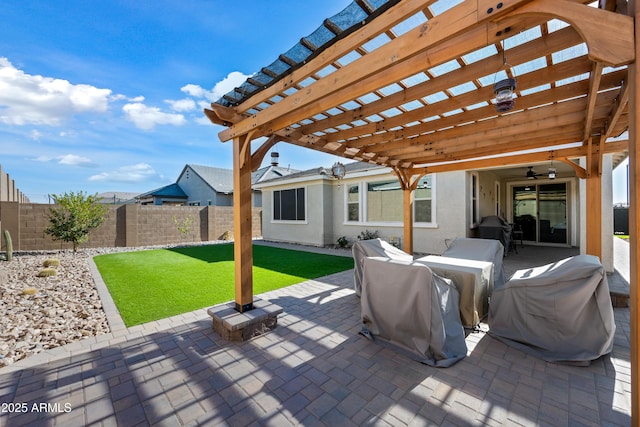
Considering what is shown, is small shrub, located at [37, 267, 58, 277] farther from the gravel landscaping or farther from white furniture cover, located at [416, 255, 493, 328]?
white furniture cover, located at [416, 255, 493, 328]

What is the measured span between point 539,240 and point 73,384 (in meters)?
13.5

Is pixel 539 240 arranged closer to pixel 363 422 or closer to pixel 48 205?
pixel 363 422

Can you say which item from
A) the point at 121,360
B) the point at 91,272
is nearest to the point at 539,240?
the point at 121,360

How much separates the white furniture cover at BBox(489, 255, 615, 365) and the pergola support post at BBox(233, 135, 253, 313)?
3.18m

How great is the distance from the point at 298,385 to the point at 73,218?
34.5 feet

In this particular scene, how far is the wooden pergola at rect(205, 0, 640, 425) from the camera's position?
4.69 feet

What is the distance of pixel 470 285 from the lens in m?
3.41

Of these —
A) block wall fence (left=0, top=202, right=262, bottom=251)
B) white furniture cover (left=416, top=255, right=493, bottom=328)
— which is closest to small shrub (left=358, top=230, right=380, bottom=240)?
white furniture cover (left=416, top=255, right=493, bottom=328)

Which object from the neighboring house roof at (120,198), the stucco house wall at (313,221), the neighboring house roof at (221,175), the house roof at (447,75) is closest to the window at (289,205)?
the stucco house wall at (313,221)

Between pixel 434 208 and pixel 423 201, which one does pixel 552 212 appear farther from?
pixel 423 201

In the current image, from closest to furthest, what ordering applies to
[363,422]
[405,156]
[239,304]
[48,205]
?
1. [363,422]
2. [239,304]
3. [405,156]
4. [48,205]

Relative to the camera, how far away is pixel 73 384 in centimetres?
238

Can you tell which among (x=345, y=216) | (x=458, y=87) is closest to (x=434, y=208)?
(x=345, y=216)

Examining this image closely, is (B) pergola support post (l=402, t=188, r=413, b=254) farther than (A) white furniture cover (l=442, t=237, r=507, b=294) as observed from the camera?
Yes
